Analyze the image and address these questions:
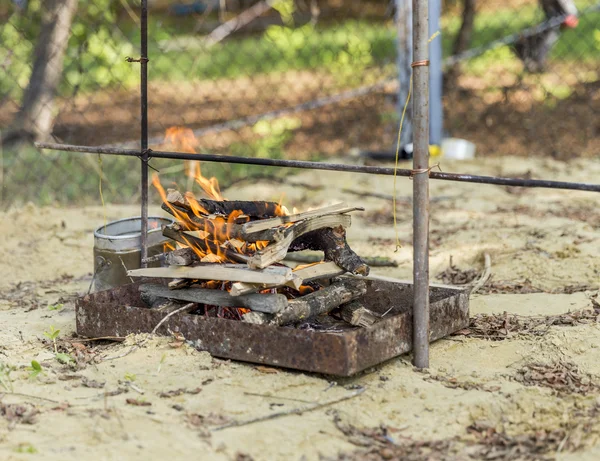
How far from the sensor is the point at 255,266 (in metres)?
3.62

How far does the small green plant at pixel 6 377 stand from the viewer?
11.2 ft

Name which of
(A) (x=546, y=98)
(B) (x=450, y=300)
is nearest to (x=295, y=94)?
(A) (x=546, y=98)

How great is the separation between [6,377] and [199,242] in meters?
0.99

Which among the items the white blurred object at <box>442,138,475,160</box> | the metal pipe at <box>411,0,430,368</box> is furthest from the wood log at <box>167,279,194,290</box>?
the white blurred object at <box>442,138,475,160</box>

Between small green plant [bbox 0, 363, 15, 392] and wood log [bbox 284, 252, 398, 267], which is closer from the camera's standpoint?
small green plant [bbox 0, 363, 15, 392]

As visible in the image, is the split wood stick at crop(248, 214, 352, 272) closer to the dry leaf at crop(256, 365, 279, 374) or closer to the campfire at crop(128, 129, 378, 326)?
the campfire at crop(128, 129, 378, 326)

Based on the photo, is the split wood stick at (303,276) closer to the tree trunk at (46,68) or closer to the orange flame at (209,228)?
the orange flame at (209,228)

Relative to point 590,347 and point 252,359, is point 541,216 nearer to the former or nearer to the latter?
point 590,347

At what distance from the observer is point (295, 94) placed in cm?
1323

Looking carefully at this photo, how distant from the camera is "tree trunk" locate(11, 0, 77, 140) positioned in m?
8.53

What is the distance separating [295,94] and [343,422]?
10.4 m

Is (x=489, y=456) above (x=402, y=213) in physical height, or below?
below

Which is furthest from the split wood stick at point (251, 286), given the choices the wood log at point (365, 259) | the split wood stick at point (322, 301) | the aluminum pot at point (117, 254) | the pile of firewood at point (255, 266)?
the wood log at point (365, 259)

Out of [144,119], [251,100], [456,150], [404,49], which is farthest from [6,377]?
[251,100]
